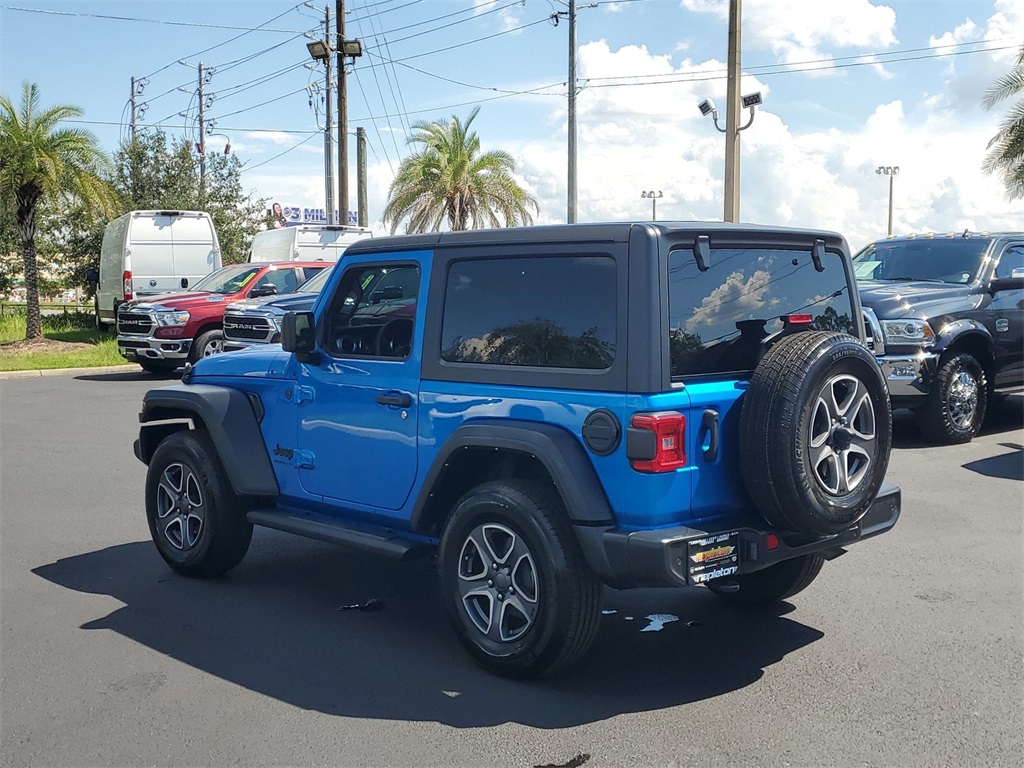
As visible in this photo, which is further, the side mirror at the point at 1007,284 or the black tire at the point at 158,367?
the black tire at the point at 158,367

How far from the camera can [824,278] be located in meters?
5.13

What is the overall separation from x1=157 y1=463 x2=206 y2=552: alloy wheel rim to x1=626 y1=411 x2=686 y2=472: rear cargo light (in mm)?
2877

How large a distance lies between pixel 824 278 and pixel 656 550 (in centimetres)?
178

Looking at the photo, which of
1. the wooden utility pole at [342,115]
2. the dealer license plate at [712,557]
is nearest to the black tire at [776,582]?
the dealer license plate at [712,557]

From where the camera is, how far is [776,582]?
5.46 meters

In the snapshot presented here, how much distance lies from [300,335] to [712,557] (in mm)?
2490

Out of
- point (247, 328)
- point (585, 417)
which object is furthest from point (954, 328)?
point (247, 328)

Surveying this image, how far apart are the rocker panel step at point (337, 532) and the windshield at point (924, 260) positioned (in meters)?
7.89

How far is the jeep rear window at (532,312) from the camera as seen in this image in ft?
14.6

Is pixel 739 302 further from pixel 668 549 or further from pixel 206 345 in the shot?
pixel 206 345

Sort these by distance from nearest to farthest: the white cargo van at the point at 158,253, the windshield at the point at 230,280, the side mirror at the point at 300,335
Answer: the side mirror at the point at 300,335, the windshield at the point at 230,280, the white cargo van at the point at 158,253

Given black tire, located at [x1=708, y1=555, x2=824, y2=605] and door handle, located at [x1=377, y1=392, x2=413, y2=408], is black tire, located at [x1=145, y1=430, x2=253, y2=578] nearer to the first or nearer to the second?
door handle, located at [x1=377, y1=392, x2=413, y2=408]

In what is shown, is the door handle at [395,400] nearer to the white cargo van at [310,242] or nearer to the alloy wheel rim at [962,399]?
the alloy wheel rim at [962,399]

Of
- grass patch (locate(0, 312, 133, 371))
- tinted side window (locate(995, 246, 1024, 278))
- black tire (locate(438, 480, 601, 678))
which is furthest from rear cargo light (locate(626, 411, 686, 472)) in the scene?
grass patch (locate(0, 312, 133, 371))
